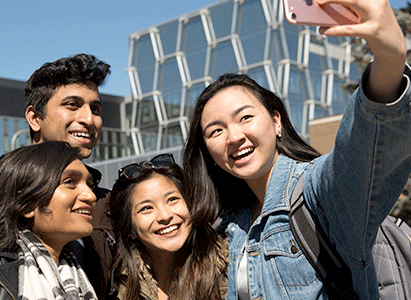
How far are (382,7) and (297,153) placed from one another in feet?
4.68

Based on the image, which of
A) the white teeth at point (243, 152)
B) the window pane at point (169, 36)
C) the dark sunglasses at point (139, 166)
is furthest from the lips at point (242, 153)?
the window pane at point (169, 36)

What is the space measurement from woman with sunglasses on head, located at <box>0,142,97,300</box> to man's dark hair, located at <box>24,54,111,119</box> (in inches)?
42.5

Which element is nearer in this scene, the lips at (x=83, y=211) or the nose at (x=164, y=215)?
the lips at (x=83, y=211)

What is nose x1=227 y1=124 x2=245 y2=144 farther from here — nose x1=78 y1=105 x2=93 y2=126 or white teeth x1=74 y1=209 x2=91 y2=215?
nose x1=78 y1=105 x2=93 y2=126


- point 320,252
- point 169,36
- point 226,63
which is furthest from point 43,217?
point 169,36

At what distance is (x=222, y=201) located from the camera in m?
3.11

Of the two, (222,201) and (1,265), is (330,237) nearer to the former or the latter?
(222,201)

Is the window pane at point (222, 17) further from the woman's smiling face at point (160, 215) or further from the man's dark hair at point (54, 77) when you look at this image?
the woman's smiling face at point (160, 215)

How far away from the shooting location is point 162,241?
10.8 ft

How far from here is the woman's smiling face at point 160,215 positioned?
329cm

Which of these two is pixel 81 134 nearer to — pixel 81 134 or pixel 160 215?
pixel 81 134

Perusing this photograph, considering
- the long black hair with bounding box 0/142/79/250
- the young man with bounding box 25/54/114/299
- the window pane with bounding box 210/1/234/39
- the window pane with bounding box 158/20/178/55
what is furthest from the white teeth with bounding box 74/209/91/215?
the window pane with bounding box 158/20/178/55

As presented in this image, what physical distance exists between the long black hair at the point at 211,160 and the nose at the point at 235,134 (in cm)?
26

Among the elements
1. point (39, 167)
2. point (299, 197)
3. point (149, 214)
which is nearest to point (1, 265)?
point (39, 167)
